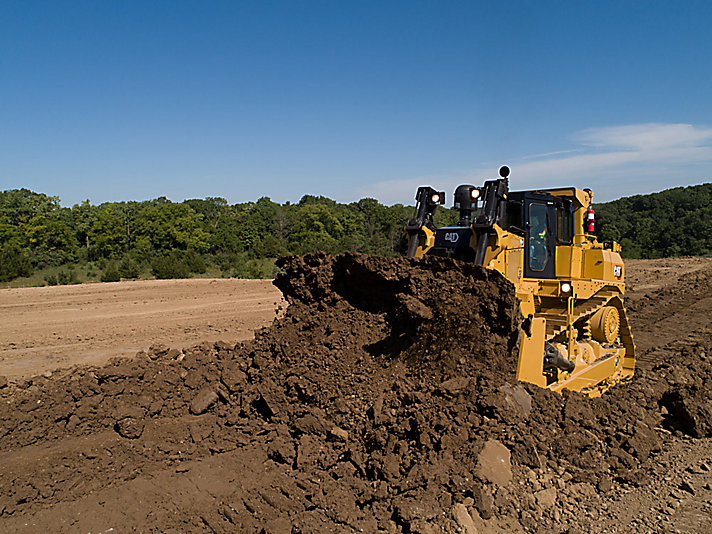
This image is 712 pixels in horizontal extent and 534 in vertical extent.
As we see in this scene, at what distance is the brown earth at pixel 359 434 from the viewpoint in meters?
4.26

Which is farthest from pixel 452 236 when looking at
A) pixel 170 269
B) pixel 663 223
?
pixel 663 223

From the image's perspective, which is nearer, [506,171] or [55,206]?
[506,171]

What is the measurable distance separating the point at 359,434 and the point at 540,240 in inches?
156

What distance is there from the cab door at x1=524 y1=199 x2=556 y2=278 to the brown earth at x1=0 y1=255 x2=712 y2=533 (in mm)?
1838

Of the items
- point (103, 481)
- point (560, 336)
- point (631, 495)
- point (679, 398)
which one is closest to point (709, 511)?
point (631, 495)

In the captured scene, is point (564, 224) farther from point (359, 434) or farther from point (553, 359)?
point (359, 434)

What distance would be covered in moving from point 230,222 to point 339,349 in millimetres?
42245

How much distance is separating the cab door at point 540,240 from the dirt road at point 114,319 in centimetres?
418

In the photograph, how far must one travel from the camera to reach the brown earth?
4.26m

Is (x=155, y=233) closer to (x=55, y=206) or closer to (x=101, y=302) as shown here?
(x=55, y=206)

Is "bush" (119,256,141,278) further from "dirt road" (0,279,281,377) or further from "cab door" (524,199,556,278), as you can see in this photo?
"cab door" (524,199,556,278)

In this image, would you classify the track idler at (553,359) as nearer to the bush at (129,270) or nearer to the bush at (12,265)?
the bush at (129,270)

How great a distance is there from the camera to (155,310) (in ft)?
55.7

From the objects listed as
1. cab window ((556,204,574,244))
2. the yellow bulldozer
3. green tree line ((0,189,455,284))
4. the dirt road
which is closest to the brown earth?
the yellow bulldozer
